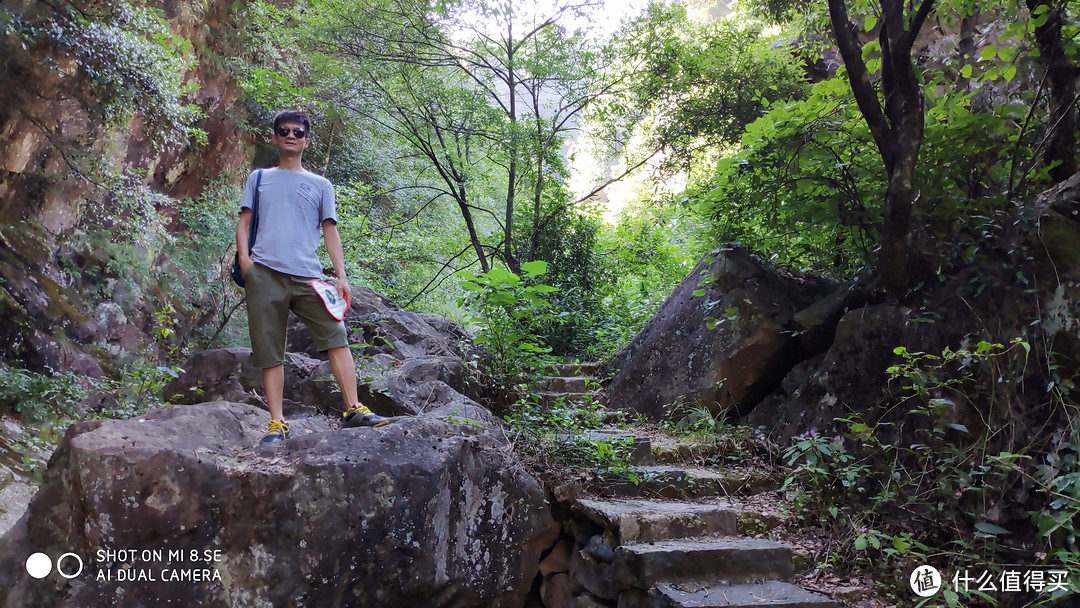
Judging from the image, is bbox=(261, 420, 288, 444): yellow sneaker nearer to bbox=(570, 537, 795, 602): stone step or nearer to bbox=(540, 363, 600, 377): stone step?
bbox=(570, 537, 795, 602): stone step

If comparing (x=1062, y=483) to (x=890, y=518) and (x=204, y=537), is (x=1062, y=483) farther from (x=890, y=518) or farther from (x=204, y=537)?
(x=204, y=537)

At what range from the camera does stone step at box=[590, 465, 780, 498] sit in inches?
148

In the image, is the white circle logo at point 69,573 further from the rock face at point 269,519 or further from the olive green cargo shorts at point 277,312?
the olive green cargo shorts at point 277,312

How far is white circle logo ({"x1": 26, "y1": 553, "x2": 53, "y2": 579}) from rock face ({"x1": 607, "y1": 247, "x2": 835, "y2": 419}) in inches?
164

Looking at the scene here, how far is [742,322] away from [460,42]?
17.1 ft

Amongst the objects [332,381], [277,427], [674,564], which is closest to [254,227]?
[277,427]

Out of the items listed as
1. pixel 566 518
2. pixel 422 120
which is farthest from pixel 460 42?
pixel 566 518

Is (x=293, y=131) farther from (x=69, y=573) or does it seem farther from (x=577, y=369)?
(x=577, y=369)

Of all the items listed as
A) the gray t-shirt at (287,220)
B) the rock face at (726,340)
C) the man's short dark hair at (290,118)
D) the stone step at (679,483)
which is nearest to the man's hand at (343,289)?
the gray t-shirt at (287,220)

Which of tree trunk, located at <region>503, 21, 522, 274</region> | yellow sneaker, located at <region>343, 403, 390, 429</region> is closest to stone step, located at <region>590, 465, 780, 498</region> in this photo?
yellow sneaker, located at <region>343, 403, 390, 429</region>

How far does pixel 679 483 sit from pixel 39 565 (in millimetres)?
3199

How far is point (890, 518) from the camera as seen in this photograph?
3.33 meters

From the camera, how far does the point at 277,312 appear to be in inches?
125

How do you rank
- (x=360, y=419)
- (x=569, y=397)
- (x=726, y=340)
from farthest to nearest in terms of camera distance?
(x=569, y=397) → (x=726, y=340) → (x=360, y=419)
